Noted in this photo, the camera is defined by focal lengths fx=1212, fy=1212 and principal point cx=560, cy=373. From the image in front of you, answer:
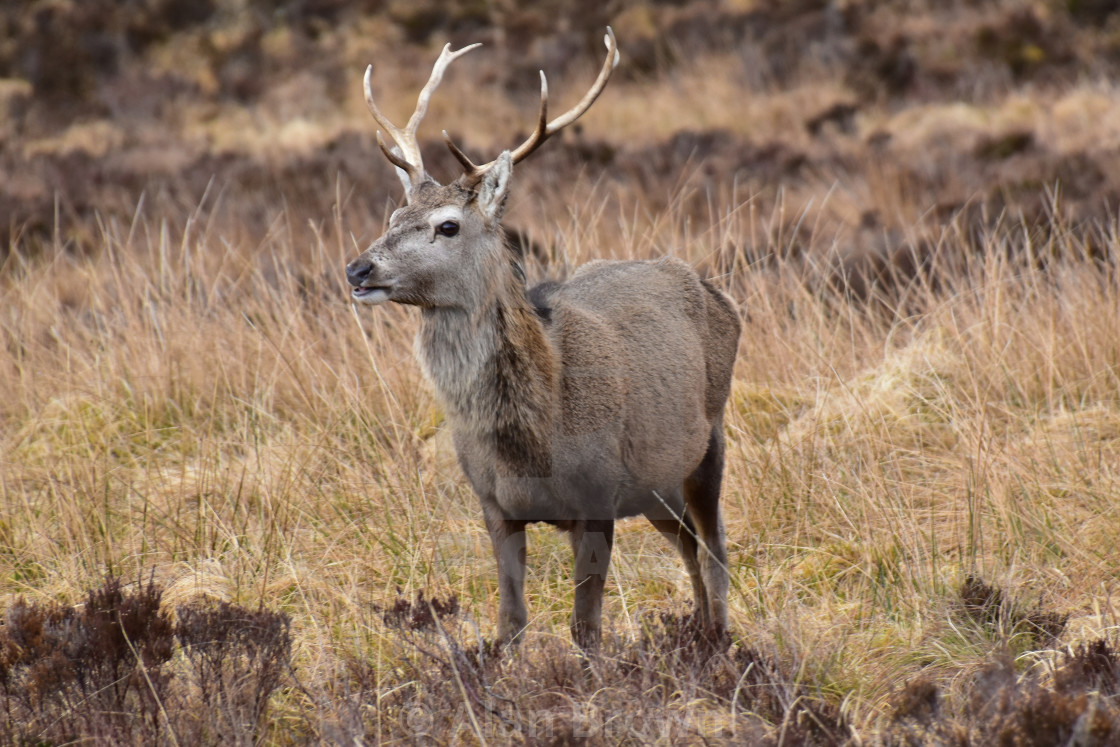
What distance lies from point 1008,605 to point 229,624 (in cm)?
260

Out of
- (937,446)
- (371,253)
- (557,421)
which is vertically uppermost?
(371,253)

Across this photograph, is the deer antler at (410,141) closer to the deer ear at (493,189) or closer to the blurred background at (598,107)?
the deer ear at (493,189)

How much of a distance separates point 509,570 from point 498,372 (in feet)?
2.17

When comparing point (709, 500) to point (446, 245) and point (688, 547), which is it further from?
point (446, 245)

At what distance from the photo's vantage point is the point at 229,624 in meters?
3.81

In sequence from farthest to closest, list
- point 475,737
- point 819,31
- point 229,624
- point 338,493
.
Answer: point 819,31 < point 338,493 < point 229,624 < point 475,737

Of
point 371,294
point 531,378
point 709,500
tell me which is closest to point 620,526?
point 709,500

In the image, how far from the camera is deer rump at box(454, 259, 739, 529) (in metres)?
3.93

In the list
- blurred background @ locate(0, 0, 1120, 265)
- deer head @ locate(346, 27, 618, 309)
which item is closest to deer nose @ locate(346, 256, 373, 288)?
deer head @ locate(346, 27, 618, 309)

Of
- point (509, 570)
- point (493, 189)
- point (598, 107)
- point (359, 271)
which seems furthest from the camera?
point (598, 107)

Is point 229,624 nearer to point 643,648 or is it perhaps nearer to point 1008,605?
point 643,648

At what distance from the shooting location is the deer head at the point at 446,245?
3994 millimetres

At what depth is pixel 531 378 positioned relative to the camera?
4023 millimetres

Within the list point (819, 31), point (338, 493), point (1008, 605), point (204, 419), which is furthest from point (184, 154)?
point (1008, 605)
